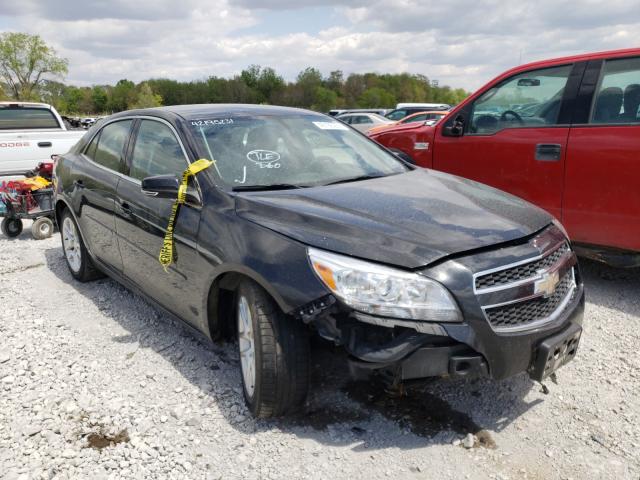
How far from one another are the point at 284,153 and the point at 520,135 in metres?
2.31

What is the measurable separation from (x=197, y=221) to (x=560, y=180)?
2.97m

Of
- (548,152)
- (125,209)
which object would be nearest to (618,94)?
(548,152)

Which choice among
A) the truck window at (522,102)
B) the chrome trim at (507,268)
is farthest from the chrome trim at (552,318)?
the truck window at (522,102)

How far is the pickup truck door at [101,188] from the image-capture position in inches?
166

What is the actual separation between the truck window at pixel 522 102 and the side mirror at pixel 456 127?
0.30 ft

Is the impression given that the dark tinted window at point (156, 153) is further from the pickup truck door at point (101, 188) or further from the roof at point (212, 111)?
the pickup truck door at point (101, 188)

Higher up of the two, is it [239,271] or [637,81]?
[637,81]

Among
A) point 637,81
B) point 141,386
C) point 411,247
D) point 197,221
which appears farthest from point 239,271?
point 637,81

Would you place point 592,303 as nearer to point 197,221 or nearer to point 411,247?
point 411,247

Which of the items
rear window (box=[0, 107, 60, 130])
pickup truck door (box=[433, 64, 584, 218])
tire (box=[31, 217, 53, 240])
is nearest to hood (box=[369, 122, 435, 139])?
pickup truck door (box=[433, 64, 584, 218])

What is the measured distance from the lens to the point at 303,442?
9.06ft

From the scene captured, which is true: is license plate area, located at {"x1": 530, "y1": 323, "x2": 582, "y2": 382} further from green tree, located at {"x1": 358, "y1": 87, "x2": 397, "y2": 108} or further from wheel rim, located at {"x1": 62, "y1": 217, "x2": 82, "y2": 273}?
green tree, located at {"x1": 358, "y1": 87, "x2": 397, "y2": 108}

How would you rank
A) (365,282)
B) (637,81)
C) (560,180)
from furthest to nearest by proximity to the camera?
(560,180)
(637,81)
(365,282)

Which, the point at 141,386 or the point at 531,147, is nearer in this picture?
the point at 141,386
